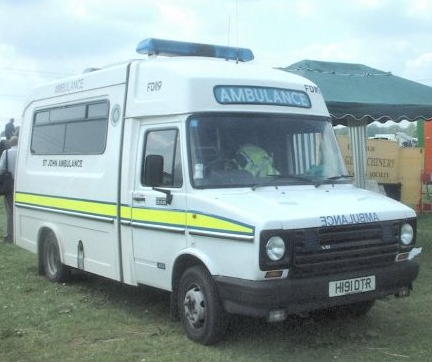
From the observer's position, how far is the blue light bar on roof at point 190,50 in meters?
7.66

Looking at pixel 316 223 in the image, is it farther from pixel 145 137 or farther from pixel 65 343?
pixel 65 343

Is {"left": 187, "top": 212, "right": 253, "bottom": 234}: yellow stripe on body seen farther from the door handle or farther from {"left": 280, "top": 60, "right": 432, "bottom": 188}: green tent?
{"left": 280, "top": 60, "right": 432, "bottom": 188}: green tent

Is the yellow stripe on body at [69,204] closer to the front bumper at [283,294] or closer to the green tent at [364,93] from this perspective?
the front bumper at [283,294]

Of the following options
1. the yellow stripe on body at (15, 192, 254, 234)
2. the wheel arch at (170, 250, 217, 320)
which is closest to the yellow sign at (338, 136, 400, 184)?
the yellow stripe on body at (15, 192, 254, 234)

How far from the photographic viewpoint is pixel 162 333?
6.66 metres

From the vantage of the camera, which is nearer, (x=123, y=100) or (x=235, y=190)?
(x=235, y=190)

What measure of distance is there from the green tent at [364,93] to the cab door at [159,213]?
163 inches

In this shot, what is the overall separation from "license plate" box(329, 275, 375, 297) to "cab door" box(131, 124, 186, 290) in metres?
1.45

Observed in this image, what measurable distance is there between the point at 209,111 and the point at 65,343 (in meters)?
2.59

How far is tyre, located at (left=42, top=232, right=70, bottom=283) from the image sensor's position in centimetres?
916

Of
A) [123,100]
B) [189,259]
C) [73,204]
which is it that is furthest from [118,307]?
[123,100]

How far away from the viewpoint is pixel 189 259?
20.8ft

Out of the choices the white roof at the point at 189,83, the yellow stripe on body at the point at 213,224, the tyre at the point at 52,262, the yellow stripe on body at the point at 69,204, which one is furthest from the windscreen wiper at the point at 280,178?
the tyre at the point at 52,262

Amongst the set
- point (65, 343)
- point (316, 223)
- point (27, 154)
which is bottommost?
point (65, 343)
